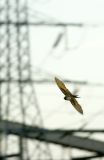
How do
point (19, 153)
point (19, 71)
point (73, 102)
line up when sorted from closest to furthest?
point (73, 102), point (19, 153), point (19, 71)

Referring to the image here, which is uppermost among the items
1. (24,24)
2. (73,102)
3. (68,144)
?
(73,102)

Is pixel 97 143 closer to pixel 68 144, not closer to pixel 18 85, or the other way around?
pixel 68 144

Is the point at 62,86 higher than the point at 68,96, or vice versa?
the point at 62,86

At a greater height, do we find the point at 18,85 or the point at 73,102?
the point at 73,102

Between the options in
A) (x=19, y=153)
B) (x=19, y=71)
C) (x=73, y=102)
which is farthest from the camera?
(x=19, y=71)

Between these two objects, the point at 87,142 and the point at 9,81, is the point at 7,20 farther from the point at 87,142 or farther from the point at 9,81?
the point at 87,142

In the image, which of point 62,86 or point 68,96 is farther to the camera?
point 68,96

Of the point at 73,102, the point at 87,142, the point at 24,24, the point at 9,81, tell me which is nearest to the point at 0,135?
the point at 9,81

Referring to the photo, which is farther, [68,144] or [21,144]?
[68,144]

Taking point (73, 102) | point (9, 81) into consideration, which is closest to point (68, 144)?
point (9, 81)
